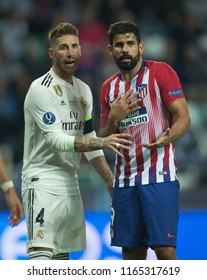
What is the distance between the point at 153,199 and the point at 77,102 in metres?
0.98

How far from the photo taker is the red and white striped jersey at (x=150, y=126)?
6.65 metres

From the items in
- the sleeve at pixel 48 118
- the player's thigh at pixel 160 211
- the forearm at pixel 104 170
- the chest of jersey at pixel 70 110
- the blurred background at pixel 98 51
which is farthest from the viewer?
the blurred background at pixel 98 51

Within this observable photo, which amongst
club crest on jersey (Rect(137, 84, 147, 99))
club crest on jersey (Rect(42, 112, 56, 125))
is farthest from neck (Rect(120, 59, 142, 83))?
club crest on jersey (Rect(42, 112, 56, 125))

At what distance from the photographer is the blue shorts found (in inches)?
258

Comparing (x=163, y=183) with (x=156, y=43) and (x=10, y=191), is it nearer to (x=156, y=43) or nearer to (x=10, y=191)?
(x=10, y=191)

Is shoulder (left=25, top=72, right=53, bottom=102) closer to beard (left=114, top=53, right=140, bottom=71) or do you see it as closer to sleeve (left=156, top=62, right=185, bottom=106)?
beard (left=114, top=53, right=140, bottom=71)

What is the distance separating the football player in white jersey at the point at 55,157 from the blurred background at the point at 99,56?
2959 millimetres

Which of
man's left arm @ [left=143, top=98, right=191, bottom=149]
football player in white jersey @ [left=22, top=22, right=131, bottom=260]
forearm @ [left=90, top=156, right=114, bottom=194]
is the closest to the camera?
man's left arm @ [left=143, top=98, right=191, bottom=149]

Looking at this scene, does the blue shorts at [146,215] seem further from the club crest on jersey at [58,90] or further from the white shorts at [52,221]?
the club crest on jersey at [58,90]

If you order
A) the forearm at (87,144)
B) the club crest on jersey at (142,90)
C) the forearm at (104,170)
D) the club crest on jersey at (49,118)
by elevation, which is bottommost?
the forearm at (104,170)

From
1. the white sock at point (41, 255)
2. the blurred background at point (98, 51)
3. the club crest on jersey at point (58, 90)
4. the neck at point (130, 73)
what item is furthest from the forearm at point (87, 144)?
the blurred background at point (98, 51)

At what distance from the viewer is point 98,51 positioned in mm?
12773

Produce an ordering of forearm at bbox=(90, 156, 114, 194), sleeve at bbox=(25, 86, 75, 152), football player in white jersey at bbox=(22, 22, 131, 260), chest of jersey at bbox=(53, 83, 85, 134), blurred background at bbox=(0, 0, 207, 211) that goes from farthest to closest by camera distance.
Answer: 1. blurred background at bbox=(0, 0, 207, 211)
2. forearm at bbox=(90, 156, 114, 194)
3. chest of jersey at bbox=(53, 83, 85, 134)
4. football player in white jersey at bbox=(22, 22, 131, 260)
5. sleeve at bbox=(25, 86, 75, 152)
